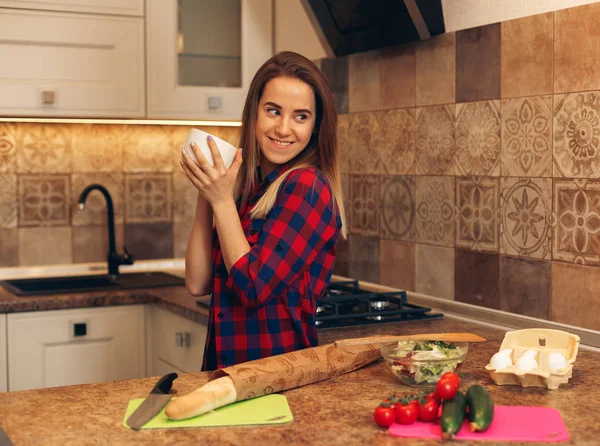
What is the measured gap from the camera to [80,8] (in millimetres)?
2852

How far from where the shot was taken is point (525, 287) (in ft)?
6.98

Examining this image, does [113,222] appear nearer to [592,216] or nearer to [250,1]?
[250,1]

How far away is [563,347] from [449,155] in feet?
2.92

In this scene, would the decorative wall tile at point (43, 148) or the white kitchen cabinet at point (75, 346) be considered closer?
the white kitchen cabinet at point (75, 346)

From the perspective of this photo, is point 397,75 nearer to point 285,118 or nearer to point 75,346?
point 285,118

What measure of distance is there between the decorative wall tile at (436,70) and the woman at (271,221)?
0.74 m

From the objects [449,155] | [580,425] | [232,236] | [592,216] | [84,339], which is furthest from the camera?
[84,339]

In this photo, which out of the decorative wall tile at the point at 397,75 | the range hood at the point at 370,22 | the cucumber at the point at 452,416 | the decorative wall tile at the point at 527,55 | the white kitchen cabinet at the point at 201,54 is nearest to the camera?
the cucumber at the point at 452,416

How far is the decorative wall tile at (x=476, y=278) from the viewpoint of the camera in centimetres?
223

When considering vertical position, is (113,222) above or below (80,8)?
below

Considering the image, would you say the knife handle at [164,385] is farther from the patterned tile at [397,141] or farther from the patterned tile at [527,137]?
the patterned tile at [397,141]

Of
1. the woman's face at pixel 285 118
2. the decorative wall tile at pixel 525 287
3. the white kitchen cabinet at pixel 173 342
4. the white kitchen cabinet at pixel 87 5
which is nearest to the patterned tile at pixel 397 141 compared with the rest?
the decorative wall tile at pixel 525 287

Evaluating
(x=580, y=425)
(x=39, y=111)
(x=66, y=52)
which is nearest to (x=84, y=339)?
(x=39, y=111)

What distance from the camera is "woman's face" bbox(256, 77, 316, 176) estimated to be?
5.57 feet
